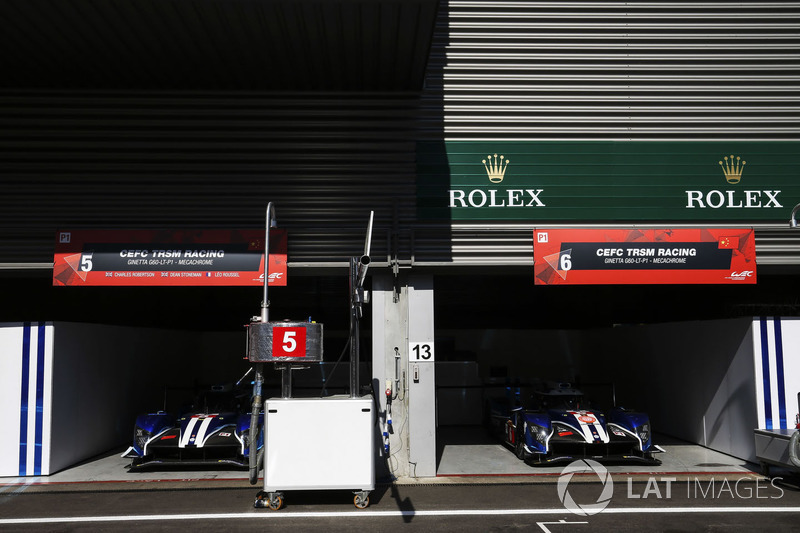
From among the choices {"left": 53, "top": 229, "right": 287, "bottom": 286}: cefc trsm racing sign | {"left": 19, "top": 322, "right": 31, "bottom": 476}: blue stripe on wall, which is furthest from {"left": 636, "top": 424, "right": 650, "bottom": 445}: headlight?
{"left": 19, "top": 322, "right": 31, "bottom": 476}: blue stripe on wall

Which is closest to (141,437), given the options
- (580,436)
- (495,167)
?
(580,436)

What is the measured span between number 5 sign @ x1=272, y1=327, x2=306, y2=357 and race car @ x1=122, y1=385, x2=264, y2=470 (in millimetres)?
2267

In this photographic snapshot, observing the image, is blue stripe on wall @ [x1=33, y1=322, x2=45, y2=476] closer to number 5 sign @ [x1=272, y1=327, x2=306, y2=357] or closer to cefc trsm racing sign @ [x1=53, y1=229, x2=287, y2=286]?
cefc trsm racing sign @ [x1=53, y1=229, x2=287, y2=286]

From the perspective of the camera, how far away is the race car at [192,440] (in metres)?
8.85

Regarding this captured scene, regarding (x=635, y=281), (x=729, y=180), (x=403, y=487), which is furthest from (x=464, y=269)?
(x=729, y=180)

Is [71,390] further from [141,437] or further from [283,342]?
[283,342]

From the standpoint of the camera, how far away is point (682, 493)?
25.4 ft

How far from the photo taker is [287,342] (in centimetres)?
706

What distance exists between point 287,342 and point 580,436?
4838mm

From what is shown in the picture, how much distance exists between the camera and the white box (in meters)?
7.25

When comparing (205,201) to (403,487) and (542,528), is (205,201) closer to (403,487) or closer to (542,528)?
(403,487)

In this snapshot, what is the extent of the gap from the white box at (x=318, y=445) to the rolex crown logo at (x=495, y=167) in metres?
4.26

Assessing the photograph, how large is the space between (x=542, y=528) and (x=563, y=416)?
141 inches

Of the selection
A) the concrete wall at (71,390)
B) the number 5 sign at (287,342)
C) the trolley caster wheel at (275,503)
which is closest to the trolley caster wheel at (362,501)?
the trolley caster wheel at (275,503)
